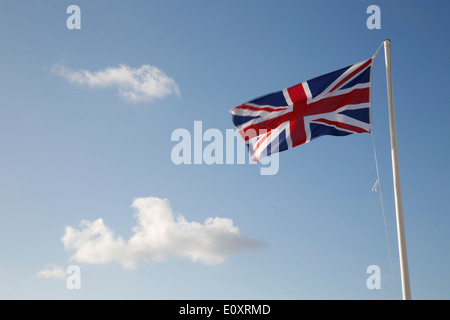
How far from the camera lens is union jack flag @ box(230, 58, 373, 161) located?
1658cm

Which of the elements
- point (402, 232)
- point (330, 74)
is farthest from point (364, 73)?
point (402, 232)

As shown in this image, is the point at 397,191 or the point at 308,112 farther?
the point at 308,112

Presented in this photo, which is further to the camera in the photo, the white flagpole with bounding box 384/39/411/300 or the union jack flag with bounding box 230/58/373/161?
the union jack flag with bounding box 230/58/373/161

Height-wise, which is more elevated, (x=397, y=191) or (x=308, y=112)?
(x=308, y=112)

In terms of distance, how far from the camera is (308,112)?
57.0 ft

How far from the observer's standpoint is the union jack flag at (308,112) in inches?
653

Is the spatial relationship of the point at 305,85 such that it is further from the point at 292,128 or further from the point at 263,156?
the point at 263,156

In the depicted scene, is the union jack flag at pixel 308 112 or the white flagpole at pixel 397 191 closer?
the white flagpole at pixel 397 191

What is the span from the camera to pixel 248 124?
717 inches
